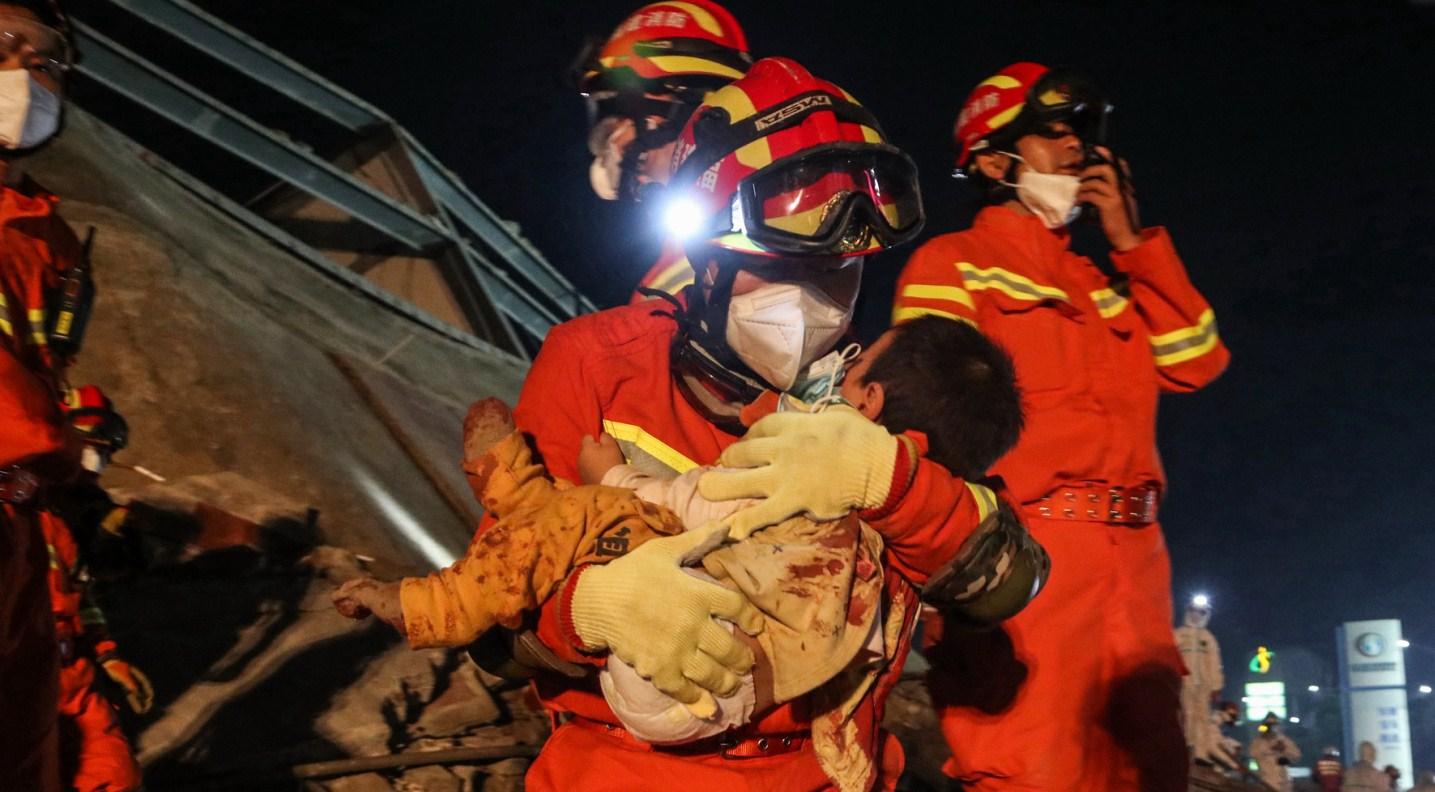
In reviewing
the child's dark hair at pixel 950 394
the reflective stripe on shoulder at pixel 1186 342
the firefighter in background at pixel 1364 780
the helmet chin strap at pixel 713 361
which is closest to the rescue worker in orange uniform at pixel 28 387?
the helmet chin strap at pixel 713 361

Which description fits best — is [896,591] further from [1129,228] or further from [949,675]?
[1129,228]

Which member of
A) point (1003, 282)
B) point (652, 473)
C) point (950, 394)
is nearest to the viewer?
point (950, 394)

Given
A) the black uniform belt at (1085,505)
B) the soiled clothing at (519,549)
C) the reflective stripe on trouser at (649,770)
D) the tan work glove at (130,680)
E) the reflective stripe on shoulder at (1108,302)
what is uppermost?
the reflective stripe on shoulder at (1108,302)

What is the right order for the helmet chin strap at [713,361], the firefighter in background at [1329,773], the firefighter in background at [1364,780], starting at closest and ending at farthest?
the helmet chin strap at [713,361], the firefighter in background at [1329,773], the firefighter in background at [1364,780]

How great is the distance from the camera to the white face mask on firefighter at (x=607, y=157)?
3660 mm

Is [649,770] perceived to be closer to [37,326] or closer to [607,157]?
[37,326]

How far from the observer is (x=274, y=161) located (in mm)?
9984

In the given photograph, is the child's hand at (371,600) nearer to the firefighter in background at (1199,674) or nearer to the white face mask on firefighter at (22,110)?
the white face mask on firefighter at (22,110)

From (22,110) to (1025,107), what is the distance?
7.83 ft

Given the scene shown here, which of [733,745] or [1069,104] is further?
[1069,104]

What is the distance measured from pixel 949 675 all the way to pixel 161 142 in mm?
10870

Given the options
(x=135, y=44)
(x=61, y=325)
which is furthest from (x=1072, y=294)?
(x=135, y=44)

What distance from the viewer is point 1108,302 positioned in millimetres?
3686

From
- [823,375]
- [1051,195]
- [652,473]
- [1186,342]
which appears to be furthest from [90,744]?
[1186,342]
